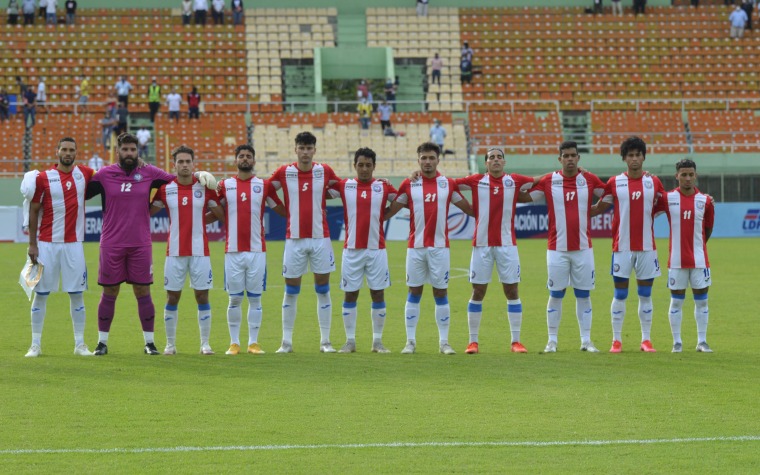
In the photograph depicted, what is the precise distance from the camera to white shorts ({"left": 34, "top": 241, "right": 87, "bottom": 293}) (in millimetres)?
11023

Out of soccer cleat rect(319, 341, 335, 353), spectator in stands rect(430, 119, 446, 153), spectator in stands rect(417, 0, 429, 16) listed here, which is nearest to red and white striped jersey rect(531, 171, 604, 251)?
soccer cleat rect(319, 341, 335, 353)

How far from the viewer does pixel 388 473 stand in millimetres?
6691

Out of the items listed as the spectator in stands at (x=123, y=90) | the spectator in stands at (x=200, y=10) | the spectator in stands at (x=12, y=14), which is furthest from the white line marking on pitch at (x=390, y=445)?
the spectator in stands at (x=12, y=14)

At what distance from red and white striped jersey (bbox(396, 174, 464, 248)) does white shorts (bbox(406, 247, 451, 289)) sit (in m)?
0.07

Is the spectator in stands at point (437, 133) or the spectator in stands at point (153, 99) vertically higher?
the spectator in stands at point (153, 99)

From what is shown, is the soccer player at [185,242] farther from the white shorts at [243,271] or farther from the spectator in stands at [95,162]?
the spectator in stands at [95,162]

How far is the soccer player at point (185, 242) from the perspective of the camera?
11.3 meters

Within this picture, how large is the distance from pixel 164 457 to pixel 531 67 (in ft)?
122

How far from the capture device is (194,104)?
126 ft

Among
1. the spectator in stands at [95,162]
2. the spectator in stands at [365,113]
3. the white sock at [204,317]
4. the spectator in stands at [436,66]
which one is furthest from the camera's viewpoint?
the spectator in stands at [436,66]

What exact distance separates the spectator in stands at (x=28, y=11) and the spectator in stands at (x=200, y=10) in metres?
6.13

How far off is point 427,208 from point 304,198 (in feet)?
4.16

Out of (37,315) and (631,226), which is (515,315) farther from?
(37,315)

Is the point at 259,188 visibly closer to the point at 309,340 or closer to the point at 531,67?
the point at 309,340
